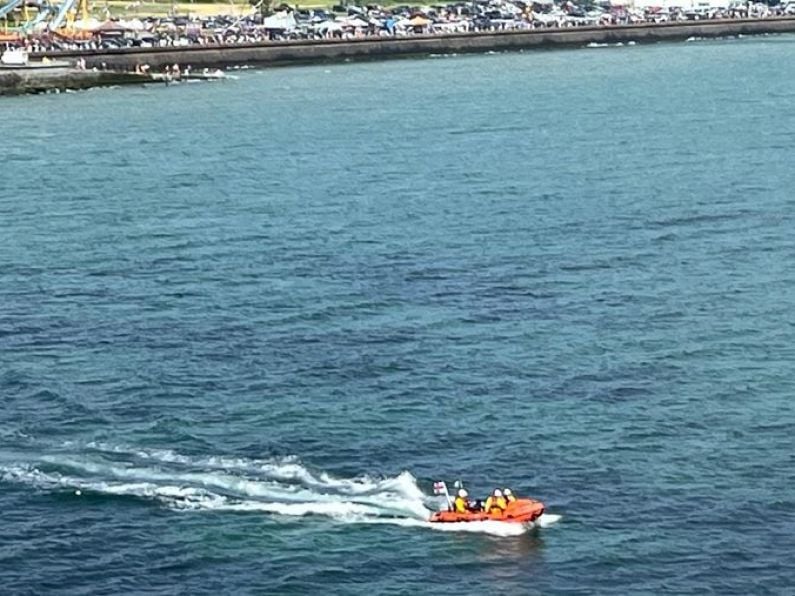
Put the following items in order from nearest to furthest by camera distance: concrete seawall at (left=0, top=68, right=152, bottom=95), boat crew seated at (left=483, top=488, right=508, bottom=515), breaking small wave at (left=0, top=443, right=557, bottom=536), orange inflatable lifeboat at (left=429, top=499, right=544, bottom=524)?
orange inflatable lifeboat at (left=429, top=499, right=544, bottom=524) < boat crew seated at (left=483, top=488, right=508, bottom=515) < breaking small wave at (left=0, top=443, right=557, bottom=536) < concrete seawall at (left=0, top=68, right=152, bottom=95)

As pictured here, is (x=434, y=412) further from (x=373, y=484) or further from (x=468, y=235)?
(x=468, y=235)

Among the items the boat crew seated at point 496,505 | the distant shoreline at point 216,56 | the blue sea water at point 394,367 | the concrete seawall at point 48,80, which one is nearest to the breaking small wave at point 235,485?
the blue sea water at point 394,367

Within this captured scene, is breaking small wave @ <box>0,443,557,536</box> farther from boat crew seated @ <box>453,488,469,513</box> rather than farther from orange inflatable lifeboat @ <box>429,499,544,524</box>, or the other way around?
boat crew seated @ <box>453,488,469,513</box>

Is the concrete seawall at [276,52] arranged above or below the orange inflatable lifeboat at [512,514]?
above

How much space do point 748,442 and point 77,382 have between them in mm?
23714

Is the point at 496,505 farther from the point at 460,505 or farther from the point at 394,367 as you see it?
the point at 394,367

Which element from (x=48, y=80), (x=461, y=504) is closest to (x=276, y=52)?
(x=48, y=80)

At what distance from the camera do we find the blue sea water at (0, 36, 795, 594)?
52719mm

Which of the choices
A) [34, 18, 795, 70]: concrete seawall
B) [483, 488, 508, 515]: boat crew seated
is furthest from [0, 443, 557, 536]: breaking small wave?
[34, 18, 795, 70]: concrete seawall

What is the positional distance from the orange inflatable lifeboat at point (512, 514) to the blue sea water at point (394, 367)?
0.42 m

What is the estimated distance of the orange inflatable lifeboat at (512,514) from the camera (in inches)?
2092

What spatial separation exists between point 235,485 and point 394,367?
1228cm

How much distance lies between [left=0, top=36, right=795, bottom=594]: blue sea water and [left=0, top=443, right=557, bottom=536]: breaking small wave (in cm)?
12

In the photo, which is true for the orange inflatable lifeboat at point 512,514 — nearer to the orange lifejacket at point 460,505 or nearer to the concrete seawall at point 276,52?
the orange lifejacket at point 460,505
